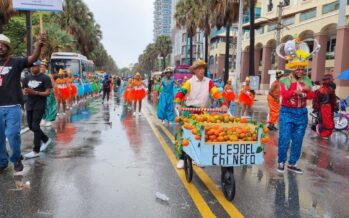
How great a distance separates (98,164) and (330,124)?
7.03 meters

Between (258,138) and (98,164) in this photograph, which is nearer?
(258,138)

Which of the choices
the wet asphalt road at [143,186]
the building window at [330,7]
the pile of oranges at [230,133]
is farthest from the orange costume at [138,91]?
the building window at [330,7]

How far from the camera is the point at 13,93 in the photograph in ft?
18.8

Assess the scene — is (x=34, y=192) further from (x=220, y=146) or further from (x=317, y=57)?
(x=317, y=57)

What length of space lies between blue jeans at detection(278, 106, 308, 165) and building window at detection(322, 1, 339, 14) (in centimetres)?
2491

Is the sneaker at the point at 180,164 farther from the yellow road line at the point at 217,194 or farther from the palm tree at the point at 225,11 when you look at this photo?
the palm tree at the point at 225,11

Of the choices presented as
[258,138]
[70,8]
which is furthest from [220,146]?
[70,8]

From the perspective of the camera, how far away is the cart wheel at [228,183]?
15.9 feet

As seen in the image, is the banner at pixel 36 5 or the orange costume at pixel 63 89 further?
the orange costume at pixel 63 89

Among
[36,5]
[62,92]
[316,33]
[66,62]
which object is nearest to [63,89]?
[62,92]

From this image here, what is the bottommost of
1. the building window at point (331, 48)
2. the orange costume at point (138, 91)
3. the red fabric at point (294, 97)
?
the orange costume at point (138, 91)

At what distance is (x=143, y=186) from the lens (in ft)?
17.8

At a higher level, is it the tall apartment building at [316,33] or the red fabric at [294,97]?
the tall apartment building at [316,33]

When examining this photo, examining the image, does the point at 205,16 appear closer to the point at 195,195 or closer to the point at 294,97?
the point at 294,97
